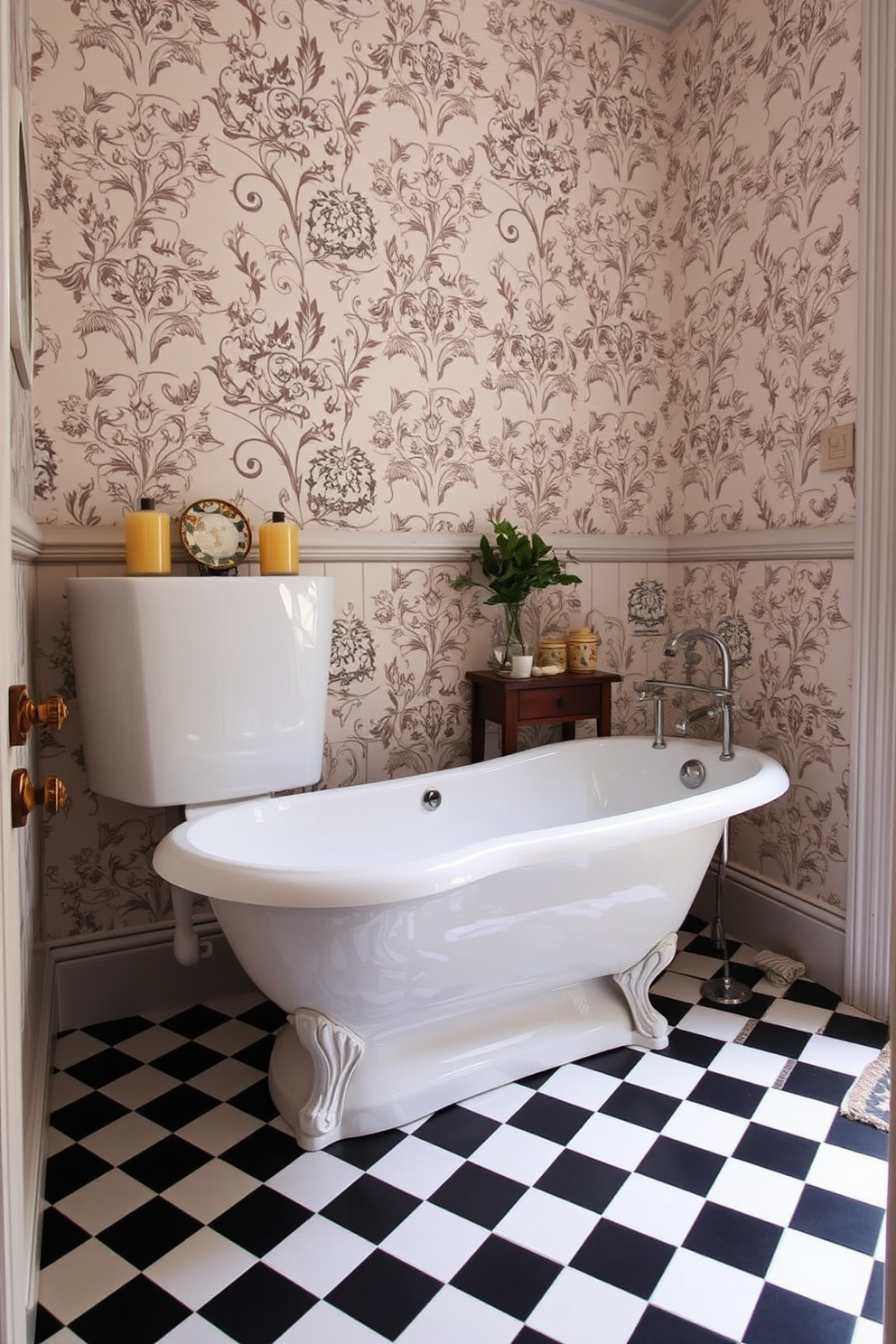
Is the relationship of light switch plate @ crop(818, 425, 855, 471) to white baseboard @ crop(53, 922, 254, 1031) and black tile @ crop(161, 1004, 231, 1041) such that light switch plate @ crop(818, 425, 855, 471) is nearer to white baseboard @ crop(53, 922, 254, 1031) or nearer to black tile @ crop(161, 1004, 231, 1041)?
white baseboard @ crop(53, 922, 254, 1031)

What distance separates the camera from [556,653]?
239cm

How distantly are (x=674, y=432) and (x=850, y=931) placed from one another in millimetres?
1536

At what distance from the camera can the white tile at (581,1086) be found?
66.3 inches

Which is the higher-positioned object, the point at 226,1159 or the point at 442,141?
the point at 442,141

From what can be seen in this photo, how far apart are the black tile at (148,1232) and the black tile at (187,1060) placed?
1.26ft

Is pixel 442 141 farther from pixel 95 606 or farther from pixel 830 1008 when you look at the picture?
pixel 830 1008

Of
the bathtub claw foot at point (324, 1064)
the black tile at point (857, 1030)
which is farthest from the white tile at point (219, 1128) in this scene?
the black tile at point (857, 1030)

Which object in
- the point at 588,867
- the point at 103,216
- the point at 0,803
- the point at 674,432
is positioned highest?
the point at 103,216

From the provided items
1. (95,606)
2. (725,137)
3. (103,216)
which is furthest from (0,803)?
(725,137)

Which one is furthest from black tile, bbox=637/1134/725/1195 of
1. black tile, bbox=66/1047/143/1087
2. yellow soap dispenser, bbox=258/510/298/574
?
yellow soap dispenser, bbox=258/510/298/574

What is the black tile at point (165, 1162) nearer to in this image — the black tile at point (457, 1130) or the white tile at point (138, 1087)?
the white tile at point (138, 1087)

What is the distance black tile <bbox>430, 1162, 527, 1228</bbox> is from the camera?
54.4 inches

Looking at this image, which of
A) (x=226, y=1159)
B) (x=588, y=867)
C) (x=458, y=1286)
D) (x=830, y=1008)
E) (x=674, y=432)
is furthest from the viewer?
(x=674, y=432)

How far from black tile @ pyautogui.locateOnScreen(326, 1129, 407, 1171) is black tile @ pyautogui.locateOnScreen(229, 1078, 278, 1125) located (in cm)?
16
